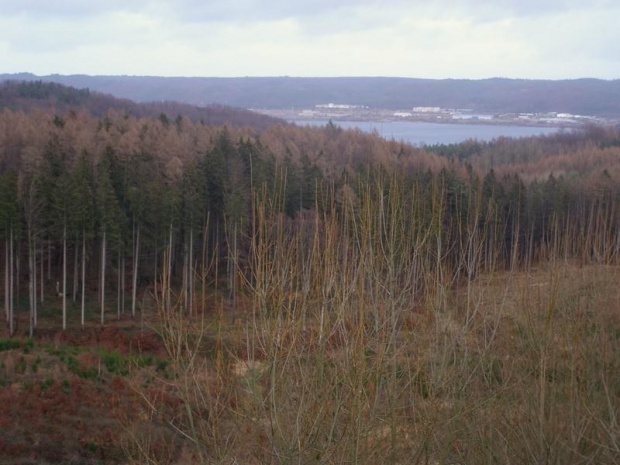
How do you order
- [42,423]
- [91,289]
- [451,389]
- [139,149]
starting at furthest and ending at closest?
[139,149]
[91,289]
[42,423]
[451,389]

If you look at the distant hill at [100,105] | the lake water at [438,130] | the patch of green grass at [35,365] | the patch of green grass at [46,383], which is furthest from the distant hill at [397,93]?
the patch of green grass at [46,383]

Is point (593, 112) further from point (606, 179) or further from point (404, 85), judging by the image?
point (606, 179)

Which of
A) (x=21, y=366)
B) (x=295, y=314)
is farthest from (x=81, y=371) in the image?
(x=295, y=314)

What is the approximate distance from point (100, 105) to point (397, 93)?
3903cm

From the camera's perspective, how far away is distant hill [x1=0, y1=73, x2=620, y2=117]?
8819 cm

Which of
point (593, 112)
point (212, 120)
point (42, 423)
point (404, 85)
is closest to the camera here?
point (42, 423)

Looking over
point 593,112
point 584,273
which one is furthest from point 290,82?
point 584,273

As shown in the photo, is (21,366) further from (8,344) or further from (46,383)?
(8,344)

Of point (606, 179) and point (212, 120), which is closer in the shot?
point (606, 179)

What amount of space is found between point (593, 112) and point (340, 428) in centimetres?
9316

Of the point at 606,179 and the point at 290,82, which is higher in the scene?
the point at 290,82

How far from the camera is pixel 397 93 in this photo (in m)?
90.5

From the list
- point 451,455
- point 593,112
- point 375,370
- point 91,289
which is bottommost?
point 91,289

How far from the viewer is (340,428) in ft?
18.6
